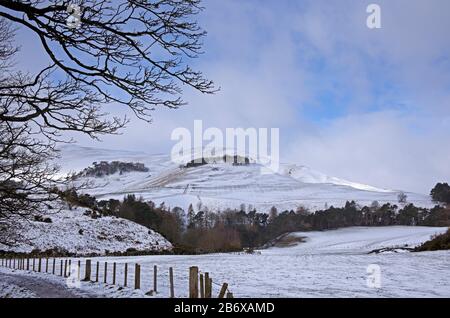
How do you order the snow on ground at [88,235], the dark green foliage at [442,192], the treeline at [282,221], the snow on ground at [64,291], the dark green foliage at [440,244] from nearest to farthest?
the snow on ground at [64,291] → the dark green foliage at [440,244] → the snow on ground at [88,235] → the treeline at [282,221] → the dark green foliage at [442,192]

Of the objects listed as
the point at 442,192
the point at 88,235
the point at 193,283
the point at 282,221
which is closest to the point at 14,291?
the point at 193,283

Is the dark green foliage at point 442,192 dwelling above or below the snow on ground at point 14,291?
above

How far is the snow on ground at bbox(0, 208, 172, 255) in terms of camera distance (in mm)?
54125

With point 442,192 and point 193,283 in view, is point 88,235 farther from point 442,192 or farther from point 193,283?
point 442,192

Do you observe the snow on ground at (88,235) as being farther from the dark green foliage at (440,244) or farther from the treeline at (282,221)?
the treeline at (282,221)

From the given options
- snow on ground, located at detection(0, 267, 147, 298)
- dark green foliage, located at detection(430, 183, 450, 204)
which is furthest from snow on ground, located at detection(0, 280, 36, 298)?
dark green foliage, located at detection(430, 183, 450, 204)

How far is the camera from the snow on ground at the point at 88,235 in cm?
5412

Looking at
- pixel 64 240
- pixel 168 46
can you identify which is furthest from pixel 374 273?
pixel 64 240

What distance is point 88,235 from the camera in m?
58.6

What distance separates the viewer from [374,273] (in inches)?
962

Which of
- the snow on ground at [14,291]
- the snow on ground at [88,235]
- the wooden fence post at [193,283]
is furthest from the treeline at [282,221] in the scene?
the wooden fence post at [193,283]

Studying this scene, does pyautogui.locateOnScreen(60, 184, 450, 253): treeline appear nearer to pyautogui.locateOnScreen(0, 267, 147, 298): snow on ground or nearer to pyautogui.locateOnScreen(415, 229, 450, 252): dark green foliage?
pyautogui.locateOnScreen(415, 229, 450, 252): dark green foliage
